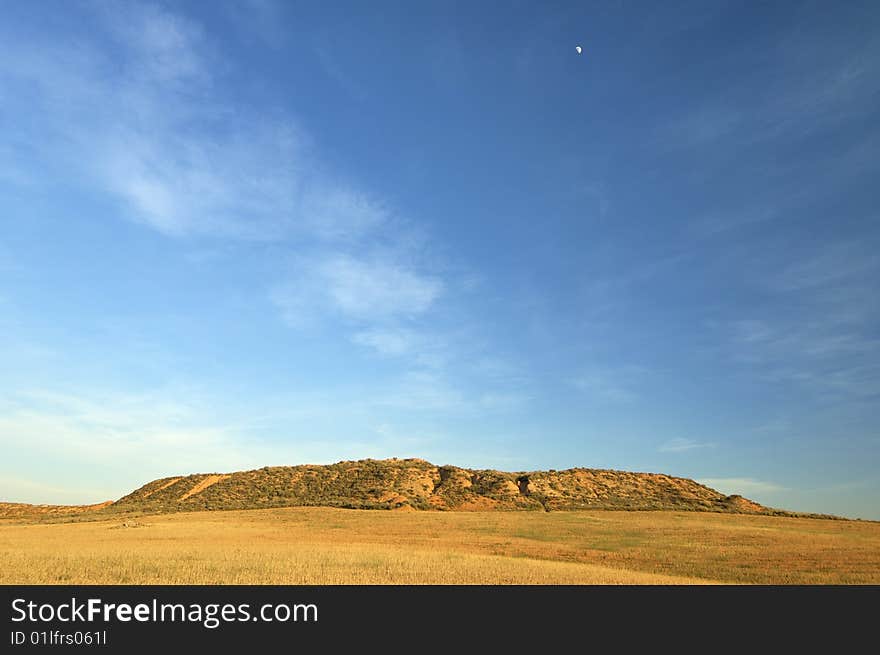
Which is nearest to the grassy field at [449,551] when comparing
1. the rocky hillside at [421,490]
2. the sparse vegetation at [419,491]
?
the sparse vegetation at [419,491]

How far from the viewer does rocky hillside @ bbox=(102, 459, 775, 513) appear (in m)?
76.6

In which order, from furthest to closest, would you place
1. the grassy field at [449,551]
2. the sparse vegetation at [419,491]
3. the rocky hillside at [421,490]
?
1. the rocky hillside at [421,490]
2. the sparse vegetation at [419,491]
3. the grassy field at [449,551]

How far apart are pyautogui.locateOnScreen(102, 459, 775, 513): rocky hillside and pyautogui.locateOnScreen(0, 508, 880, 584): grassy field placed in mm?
14837

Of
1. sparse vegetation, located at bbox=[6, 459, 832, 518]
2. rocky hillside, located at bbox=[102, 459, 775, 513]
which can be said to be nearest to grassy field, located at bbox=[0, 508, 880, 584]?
sparse vegetation, located at bbox=[6, 459, 832, 518]

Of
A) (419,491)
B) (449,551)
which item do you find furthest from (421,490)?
(449,551)

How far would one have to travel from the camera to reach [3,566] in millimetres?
22750

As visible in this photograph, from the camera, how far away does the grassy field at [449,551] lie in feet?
72.7

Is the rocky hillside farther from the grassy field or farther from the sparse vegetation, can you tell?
the grassy field

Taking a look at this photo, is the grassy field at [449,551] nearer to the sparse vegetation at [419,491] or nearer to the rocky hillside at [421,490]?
the sparse vegetation at [419,491]

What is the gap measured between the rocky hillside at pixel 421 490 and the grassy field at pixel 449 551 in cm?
1484

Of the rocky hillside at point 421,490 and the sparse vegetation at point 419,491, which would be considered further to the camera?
the rocky hillside at point 421,490
